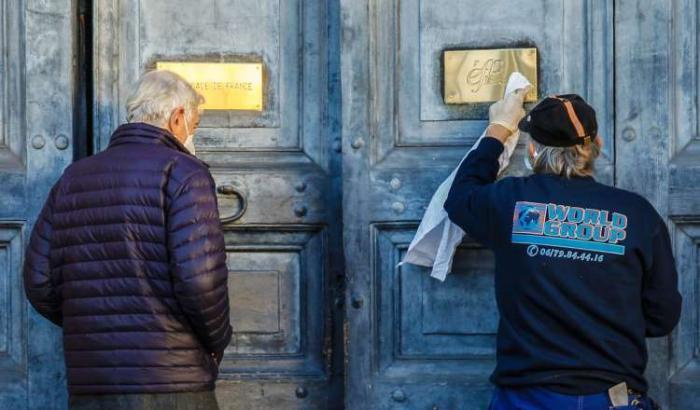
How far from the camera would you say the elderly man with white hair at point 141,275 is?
3.40 meters

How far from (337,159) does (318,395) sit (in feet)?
2.62

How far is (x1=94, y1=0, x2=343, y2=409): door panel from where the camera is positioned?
423cm

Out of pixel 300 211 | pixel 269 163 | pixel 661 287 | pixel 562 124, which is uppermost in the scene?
pixel 562 124

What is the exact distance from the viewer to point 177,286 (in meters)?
3.38

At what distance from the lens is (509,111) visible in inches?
153

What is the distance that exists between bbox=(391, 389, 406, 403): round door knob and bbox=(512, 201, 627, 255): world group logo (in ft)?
3.07

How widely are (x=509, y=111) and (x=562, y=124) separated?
1.60 ft

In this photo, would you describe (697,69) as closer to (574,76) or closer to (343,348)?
(574,76)

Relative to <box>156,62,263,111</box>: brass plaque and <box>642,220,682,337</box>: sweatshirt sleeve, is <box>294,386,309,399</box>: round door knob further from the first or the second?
<box>642,220,682,337</box>: sweatshirt sleeve

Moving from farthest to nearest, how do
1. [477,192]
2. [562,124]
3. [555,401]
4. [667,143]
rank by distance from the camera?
[667,143]
[477,192]
[562,124]
[555,401]

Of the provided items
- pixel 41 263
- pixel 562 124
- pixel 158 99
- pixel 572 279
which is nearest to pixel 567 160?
pixel 562 124

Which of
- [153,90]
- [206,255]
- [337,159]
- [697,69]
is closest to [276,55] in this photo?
[337,159]

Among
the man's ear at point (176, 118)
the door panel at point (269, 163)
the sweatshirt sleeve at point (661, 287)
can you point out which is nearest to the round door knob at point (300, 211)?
the door panel at point (269, 163)

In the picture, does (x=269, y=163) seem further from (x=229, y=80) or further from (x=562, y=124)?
(x=562, y=124)
